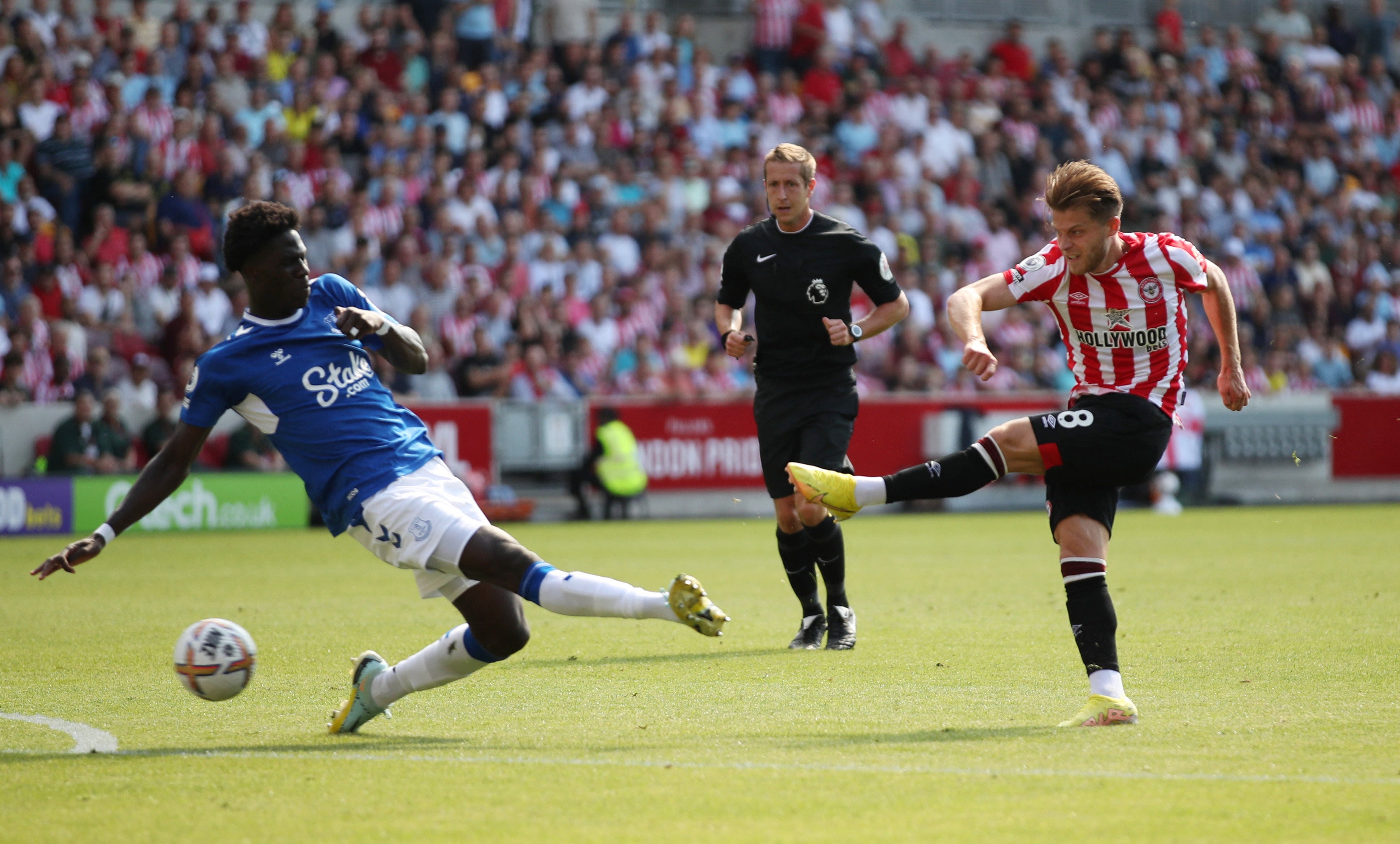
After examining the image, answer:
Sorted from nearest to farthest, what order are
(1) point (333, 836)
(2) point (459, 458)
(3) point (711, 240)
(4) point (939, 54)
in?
(1) point (333, 836) → (2) point (459, 458) → (3) point (711, 240) → (4) point (939, 54)

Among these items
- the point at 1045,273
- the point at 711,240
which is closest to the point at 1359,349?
the point at 711,240

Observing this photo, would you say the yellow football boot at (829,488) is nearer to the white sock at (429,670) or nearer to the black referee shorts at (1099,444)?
the black referee shorts at (1099,444)

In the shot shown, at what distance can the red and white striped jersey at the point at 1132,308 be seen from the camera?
617 centimetres

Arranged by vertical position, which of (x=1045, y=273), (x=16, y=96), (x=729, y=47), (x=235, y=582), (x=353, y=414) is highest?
(x=729, y=47)

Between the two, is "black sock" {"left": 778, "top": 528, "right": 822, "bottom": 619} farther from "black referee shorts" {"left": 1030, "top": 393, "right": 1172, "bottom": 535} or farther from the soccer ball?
the soccer ball

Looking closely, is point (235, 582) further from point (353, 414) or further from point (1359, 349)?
point (1359, 349)

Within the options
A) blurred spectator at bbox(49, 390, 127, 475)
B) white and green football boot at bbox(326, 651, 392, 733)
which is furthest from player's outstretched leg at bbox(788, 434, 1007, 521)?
blurred spectator at bbox(49, 390, 127, 475)

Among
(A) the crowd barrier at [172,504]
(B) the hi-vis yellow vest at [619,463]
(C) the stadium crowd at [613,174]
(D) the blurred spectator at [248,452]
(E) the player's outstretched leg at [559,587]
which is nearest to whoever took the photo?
(E) the player's outstretched leg at [559,587]

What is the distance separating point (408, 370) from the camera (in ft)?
19.8

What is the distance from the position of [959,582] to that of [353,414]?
694 cm

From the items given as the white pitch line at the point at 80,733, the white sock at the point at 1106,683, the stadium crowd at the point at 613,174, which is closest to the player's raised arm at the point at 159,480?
the white pitch line at the point at 80,733

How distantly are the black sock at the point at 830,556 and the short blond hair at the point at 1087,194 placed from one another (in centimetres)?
290

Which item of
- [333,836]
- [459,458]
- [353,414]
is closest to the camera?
[333,836]

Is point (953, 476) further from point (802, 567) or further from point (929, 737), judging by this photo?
point (802, 567)
